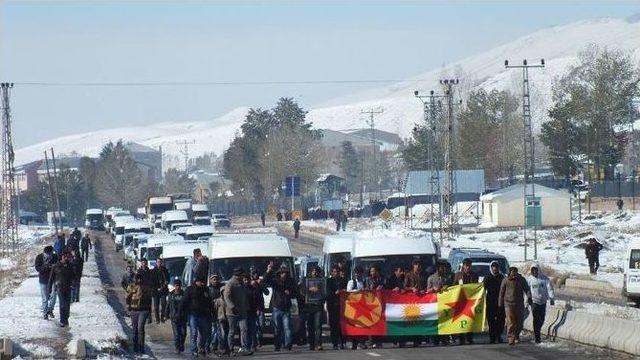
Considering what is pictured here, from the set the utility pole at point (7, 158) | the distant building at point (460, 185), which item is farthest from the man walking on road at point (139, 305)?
the distant building at point (460, 185)

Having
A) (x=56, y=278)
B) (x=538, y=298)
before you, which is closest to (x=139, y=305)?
(x=56, y=278)

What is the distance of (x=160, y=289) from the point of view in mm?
35562

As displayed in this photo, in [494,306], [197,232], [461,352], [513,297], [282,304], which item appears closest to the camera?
[461,352]

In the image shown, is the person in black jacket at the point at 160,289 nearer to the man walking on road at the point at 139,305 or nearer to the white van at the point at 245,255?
the white van at the point at 245,255

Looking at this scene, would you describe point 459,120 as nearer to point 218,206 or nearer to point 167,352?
point 218,206

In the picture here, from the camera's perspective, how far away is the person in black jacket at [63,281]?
109ft

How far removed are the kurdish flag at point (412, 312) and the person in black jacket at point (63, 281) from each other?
282 inches

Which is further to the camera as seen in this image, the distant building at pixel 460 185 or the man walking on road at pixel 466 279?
the distant building at pixel 460 185

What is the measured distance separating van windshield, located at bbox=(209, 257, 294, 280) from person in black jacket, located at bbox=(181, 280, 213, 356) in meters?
4.16

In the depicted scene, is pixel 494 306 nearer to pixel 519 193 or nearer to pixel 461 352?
pixel 461 352

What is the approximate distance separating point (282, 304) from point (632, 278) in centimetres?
1530

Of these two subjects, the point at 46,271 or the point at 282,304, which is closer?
the point at 282,304

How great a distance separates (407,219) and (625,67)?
133ft

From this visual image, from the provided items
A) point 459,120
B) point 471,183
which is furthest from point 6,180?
point 459,120
